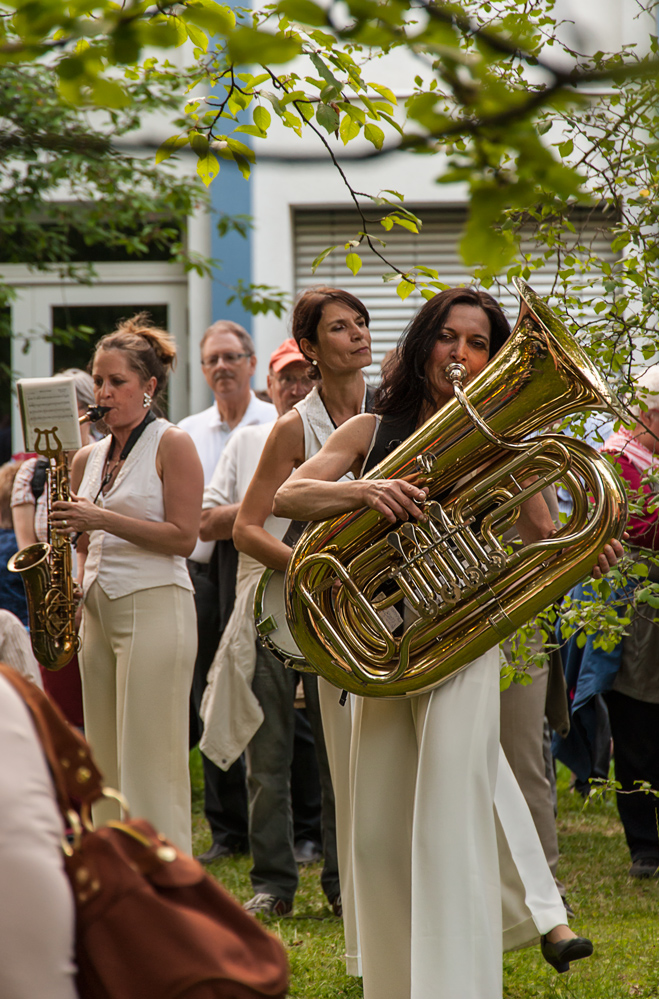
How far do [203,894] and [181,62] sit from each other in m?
7.27

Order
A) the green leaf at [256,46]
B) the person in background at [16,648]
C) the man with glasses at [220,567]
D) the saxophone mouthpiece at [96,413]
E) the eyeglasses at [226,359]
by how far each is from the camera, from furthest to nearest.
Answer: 1. the eyeglasses at [226,359]
2. the man with glasses at [220,567]
3. the person in background at [16,648]
4. the saxophone mouthpiece at [96,413]
5. the green leaf at [256,46]

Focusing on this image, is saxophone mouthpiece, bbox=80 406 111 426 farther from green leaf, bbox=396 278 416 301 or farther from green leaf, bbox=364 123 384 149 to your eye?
A: green leaf, bbox=364 123 384 149

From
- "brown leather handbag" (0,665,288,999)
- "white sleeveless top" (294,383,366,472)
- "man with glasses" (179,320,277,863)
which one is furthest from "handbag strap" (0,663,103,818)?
"man with glasses" (179,320,277,863)

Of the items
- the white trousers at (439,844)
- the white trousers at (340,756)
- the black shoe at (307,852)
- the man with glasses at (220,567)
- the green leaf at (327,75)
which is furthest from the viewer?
the man with glasses at (220,567)

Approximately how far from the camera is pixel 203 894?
143 centimetres

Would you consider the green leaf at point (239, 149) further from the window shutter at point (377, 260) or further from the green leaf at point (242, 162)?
the window shutter at point (377, 260)

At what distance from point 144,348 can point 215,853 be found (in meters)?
2.33

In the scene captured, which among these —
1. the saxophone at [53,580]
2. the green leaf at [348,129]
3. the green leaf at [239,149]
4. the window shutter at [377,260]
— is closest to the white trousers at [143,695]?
the saxophone at [53,580]

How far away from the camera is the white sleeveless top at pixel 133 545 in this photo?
3.93 meters

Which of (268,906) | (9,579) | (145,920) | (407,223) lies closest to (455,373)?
(407,223)

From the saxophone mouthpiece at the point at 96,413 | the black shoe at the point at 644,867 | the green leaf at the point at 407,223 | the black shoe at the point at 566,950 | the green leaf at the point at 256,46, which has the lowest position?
the black shoe at the point at 644,867

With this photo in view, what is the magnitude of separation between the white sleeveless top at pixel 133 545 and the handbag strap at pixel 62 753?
2430 mm

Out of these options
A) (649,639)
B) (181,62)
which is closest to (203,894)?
(649,639)

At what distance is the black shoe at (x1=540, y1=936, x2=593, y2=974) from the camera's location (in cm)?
296
